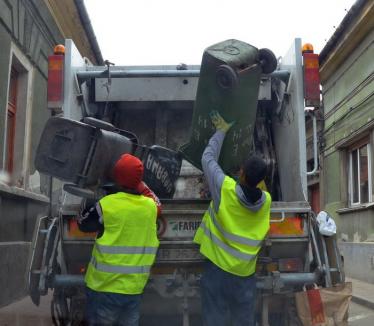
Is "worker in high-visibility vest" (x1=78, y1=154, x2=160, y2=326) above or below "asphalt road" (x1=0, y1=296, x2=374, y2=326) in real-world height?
above

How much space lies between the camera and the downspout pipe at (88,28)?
11157 mm

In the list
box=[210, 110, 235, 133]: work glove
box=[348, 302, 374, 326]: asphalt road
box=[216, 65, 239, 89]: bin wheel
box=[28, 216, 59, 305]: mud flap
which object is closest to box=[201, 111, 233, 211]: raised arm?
box=[210, 110, 235, 133]: work glove

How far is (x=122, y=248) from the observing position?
3.49 metres

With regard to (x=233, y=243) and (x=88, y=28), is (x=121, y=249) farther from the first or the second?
(x=88, y=28)

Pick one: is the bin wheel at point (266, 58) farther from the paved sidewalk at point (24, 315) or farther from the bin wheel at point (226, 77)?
the paved sidewalk at point (24, 315)

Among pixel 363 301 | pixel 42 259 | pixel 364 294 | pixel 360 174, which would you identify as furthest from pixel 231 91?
pixel 360 174

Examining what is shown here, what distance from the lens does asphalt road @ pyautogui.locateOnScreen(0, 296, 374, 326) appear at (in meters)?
4.66

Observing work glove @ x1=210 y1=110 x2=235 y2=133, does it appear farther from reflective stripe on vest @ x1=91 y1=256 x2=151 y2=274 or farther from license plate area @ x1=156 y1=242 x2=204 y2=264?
reflective stripe on vest @ x1=91 y1=256 x2=151 y2=274

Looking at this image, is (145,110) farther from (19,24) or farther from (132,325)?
(19,24)

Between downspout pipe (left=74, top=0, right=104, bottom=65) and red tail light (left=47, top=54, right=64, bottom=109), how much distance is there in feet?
21.5

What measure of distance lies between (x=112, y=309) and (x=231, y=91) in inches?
66.7

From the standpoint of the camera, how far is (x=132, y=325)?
356cm

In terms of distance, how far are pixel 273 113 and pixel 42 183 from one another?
5.03 metres

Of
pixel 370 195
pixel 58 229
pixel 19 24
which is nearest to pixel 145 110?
pixel 58 229
